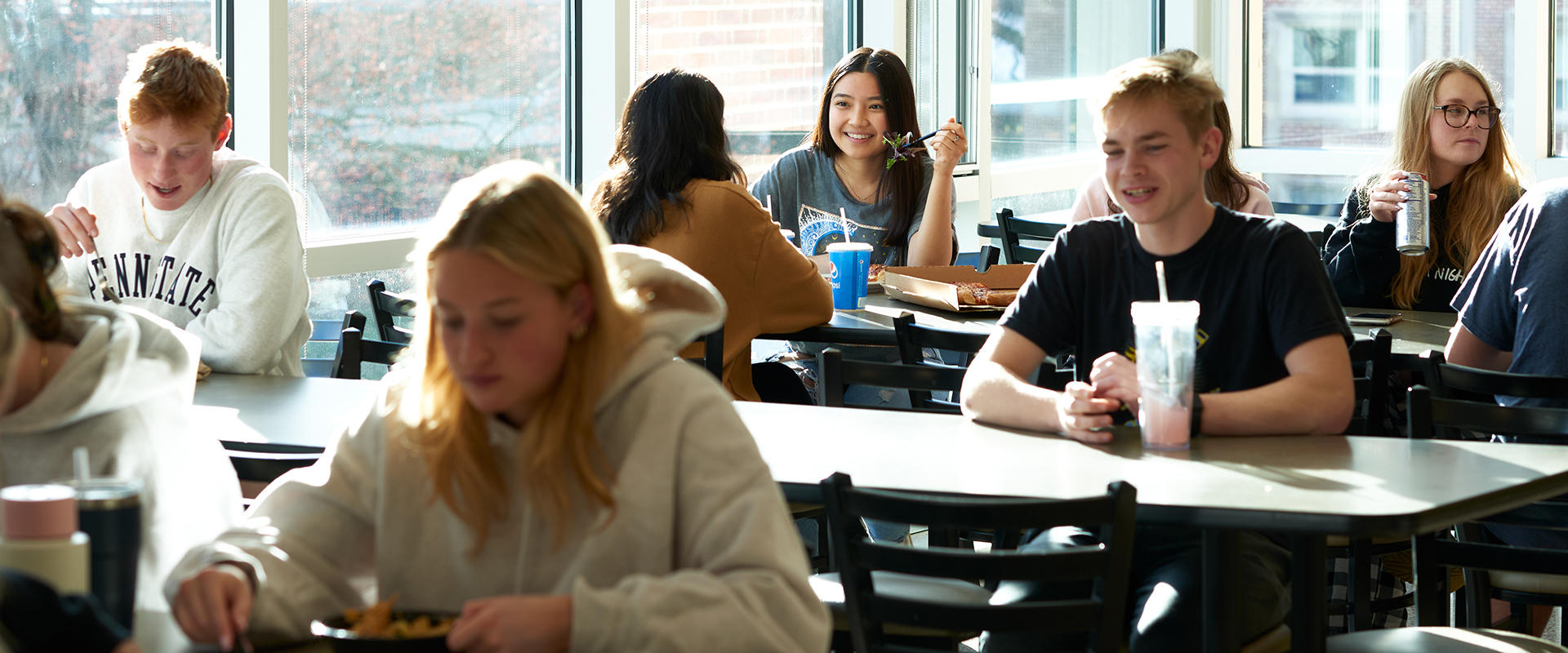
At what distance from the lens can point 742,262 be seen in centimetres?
328

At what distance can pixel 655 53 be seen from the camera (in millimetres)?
5039

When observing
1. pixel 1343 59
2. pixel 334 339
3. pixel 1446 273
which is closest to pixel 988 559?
pixel 1446 273

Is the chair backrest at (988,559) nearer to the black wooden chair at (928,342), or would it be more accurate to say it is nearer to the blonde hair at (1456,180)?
the black wooden chair at (928,342)

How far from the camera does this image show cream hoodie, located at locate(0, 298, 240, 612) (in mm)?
1241

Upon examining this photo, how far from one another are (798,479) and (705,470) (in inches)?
22.5

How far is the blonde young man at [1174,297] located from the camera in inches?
80.9

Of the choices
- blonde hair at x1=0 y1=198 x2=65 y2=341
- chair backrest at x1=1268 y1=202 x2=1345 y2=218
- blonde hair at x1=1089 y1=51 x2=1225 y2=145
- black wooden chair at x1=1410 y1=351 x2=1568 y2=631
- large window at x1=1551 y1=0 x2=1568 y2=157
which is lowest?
black wooden chair at x1=1410 y1=351 x2=1568 y2=631

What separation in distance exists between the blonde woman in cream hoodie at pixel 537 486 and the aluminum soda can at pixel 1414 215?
7.47 ft

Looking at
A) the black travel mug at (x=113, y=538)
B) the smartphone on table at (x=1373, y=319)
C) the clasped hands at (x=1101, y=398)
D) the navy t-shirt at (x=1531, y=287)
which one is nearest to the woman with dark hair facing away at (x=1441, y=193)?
the smartphone on table at (x=1373, y=319)

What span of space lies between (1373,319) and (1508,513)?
113 cm

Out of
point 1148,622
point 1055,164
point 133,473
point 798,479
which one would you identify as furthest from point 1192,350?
point 1055,164

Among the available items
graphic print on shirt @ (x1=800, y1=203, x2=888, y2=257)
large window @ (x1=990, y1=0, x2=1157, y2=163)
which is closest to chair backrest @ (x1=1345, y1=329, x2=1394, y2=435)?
graphic print on shirt @ (x1=800, y1=203, x2=888, y2=257)

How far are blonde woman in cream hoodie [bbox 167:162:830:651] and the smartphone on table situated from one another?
96.2 inches

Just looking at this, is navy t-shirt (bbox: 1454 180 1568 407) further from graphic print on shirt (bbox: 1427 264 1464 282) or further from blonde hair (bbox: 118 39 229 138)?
blonde hair (bbox: 118 39 229 138)
